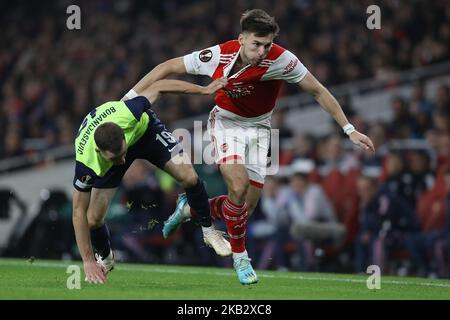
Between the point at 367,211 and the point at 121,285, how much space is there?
632 centimetres

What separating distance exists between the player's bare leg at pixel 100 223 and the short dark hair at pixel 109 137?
143 centimetres

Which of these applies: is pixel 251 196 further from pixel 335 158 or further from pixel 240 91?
pixel 335 158

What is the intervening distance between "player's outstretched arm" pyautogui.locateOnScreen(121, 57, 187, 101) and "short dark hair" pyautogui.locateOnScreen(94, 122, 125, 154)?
105cm

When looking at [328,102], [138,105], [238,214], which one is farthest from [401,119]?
[138,105]

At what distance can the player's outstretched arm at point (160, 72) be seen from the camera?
10.8 m

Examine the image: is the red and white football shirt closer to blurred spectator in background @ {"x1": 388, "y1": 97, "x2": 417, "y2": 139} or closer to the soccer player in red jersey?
the soccer player in red jersey

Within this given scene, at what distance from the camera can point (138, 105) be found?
10484 mm

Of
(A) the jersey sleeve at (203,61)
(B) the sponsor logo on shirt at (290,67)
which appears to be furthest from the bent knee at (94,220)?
(B) the sponsor logo on shirt at (290,67)

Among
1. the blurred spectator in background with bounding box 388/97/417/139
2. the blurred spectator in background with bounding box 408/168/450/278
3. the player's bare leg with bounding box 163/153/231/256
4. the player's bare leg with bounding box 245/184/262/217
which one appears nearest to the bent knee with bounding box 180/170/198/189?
the player's bare leg with bounding box 163/153/231/256

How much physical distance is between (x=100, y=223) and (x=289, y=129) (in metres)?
9.29

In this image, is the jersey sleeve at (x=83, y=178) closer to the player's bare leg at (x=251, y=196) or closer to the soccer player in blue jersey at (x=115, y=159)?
Result: the soccer player in blue jersey at (x=115, y=159)

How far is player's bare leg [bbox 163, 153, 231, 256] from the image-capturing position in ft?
36.4

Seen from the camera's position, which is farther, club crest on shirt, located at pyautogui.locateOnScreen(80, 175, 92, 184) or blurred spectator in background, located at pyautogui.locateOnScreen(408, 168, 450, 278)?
blurred spectator in background, located at pyautogui.locateOnScreen(408, 168, 450, 278)

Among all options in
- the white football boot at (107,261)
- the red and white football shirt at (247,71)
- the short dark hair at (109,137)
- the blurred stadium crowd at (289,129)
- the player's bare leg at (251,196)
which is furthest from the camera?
the blurred stadium crowd at (289,129)
